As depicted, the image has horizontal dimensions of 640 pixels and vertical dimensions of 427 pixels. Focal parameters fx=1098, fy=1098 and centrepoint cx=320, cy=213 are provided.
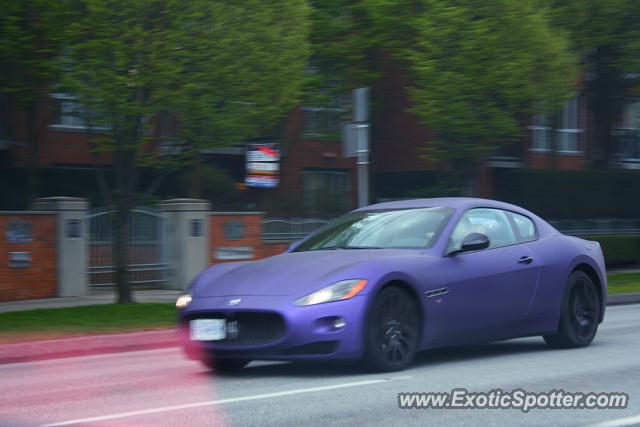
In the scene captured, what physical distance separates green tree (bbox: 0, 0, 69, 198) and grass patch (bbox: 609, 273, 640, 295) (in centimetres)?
1073

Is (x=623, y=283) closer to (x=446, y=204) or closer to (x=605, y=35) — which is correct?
(x=605, y=35)

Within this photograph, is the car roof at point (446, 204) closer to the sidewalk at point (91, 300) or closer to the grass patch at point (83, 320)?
the grass patch at point (83, 320)

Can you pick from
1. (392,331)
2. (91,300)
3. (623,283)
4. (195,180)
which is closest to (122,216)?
(91,300)

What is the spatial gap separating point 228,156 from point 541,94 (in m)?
11.1

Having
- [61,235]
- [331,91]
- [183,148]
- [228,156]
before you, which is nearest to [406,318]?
[183,148]

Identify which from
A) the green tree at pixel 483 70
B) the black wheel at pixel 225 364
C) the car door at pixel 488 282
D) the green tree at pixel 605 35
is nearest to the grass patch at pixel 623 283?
the green tree at pixel 483 70

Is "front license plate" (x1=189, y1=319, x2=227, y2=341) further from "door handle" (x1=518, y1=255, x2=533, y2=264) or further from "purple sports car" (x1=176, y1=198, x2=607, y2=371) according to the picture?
"door handle" (x1=518, y1=255, x2=533, y2=264)

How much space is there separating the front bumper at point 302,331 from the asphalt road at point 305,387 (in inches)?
9.2

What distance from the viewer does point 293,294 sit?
27.0ft

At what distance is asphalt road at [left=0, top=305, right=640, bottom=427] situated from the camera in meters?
6.73

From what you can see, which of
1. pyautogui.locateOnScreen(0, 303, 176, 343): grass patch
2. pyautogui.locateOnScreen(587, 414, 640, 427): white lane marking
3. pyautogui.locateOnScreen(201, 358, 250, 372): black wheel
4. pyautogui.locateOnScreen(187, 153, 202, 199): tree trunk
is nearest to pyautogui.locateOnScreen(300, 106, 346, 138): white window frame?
pyautogui.locateOnScreen(187, 153, 202, 199): tree trunk

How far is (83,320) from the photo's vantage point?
1448cm

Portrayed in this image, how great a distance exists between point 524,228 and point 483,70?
Result: 1319cm

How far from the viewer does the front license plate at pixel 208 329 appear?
8406 millimetres
